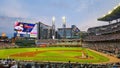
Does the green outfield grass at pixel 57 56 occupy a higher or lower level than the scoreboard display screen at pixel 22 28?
lower

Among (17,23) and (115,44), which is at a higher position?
(17,23)

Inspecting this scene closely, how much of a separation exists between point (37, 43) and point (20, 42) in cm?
1284

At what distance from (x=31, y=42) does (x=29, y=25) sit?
529 inches

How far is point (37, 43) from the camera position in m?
141

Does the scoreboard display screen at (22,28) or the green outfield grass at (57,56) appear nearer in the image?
the green outfield grass at (57,56)

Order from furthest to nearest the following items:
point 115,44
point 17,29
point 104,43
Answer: point 17,29
point 104,43
point 115,44

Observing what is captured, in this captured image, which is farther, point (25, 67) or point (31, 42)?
point (31, 42)

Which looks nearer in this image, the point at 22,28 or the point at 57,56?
the point at 57,56

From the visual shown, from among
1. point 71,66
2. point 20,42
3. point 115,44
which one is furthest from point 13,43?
point 71,66

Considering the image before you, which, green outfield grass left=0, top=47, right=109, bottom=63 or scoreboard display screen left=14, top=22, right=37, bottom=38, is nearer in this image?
green outfield grass left=0, top=47, right=109, bottom=63

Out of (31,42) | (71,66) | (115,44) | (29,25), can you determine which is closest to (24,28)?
(29,25)

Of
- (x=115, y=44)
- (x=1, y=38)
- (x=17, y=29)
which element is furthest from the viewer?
(x=1, y=38)

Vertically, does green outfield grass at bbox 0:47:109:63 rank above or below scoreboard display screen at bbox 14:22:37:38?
below

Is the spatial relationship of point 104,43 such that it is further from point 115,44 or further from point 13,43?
point 13,43
